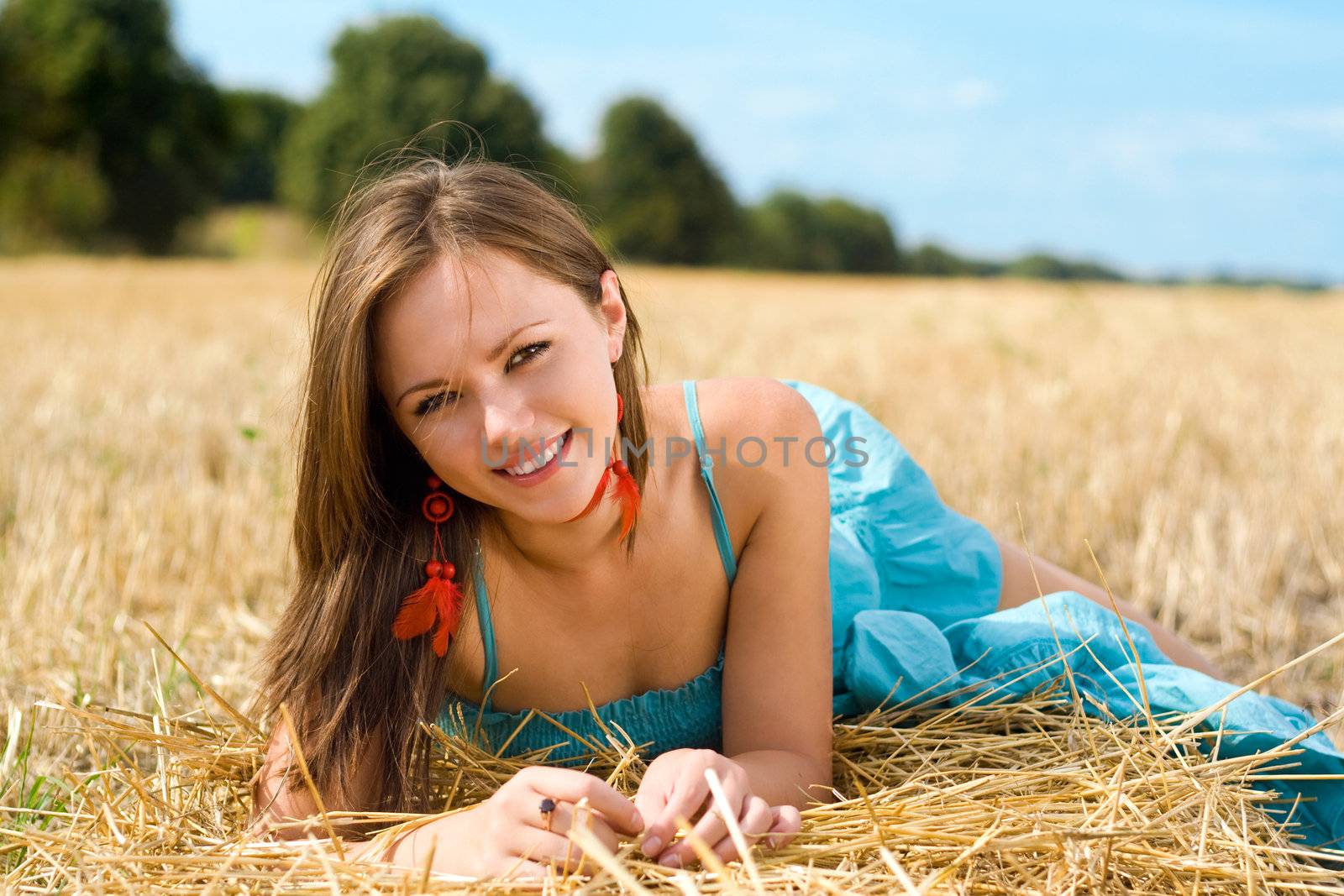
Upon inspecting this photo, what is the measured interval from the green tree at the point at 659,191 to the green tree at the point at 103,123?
12.5 m

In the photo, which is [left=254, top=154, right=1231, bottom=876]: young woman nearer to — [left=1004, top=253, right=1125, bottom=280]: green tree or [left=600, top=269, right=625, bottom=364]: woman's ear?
[left=600, top=269, right=625, bottom=364]: woman's ear

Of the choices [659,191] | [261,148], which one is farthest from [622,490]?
[261,148]

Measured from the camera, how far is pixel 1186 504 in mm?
3104

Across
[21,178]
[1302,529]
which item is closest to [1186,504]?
[1302,529]

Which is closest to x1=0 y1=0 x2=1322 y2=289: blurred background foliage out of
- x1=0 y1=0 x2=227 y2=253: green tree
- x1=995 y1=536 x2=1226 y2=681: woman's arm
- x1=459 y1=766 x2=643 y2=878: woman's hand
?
x1=0 y1=0 x2=227 y2=253: green tree

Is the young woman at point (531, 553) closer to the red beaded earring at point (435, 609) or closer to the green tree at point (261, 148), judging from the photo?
the red beaded earring at point (435, 609)

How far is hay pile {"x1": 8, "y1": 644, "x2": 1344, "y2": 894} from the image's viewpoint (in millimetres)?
1263

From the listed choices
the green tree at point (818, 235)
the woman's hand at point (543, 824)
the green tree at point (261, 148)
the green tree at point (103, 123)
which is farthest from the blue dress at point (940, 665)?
the green tree at point (818, 235)

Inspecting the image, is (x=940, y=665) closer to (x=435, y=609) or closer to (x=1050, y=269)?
(x=435, y=609)

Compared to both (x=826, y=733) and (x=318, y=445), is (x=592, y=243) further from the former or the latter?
(x=826, y=733)

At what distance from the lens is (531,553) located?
1.79 metres

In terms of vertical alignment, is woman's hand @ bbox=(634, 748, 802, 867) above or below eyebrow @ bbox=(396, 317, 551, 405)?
below

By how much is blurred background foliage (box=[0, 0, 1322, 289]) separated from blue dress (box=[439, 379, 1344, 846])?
1849 cm

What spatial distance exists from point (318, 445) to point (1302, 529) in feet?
8.64
